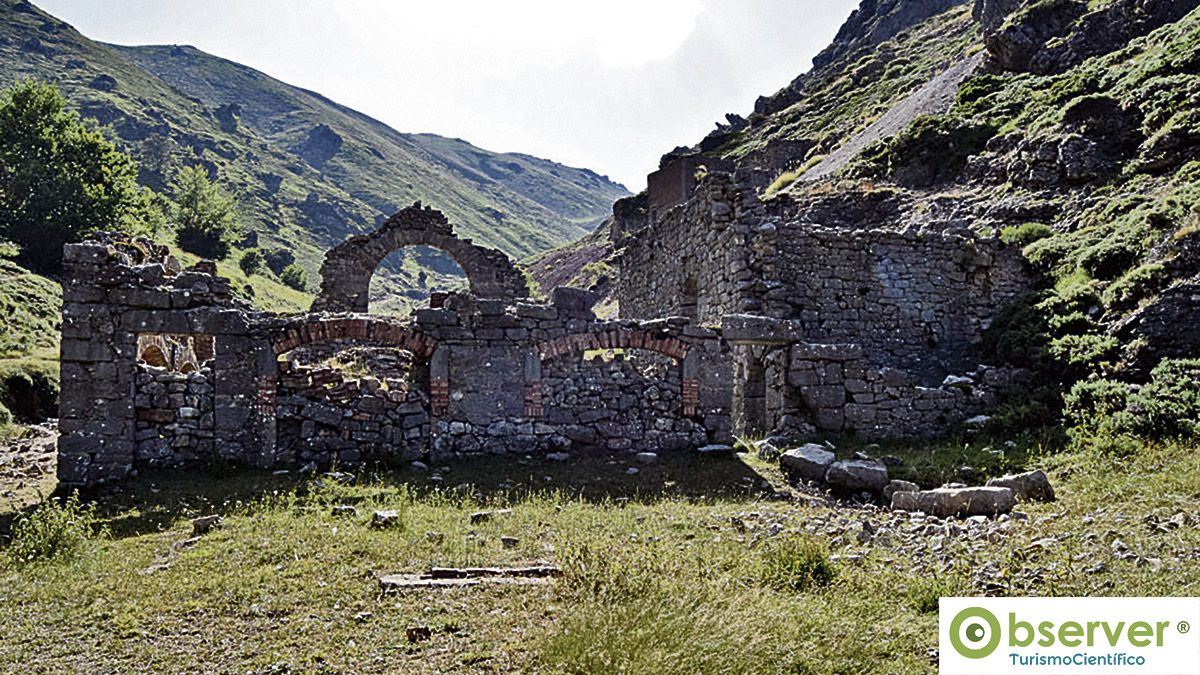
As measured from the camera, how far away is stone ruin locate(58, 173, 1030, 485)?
10.1 metres

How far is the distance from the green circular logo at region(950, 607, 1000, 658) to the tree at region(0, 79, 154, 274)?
30527mm

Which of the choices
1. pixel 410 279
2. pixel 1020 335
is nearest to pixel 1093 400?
pixel 1020 335

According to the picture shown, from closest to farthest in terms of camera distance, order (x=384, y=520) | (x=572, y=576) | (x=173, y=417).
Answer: (x=572, y=576), (x=384, y=520), (x=173, y=417)

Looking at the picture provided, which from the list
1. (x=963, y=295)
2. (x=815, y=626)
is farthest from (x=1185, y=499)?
(x=963, y=295)

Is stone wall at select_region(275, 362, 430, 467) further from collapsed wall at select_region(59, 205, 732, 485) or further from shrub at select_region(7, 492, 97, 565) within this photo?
shrub at select_region(7, 492, 97, 565)

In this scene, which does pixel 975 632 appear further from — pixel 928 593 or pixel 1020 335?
pixel 1020 335

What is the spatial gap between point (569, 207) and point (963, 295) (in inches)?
6339

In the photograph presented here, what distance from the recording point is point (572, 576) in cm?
559

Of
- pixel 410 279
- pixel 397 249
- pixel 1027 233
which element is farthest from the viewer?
pixel 410 279

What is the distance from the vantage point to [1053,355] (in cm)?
1288

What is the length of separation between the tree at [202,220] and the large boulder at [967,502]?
131 feet

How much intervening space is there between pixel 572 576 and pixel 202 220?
4242cm

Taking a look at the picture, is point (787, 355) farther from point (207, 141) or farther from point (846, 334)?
point (207, 141)

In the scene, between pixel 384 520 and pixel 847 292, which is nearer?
pixel 384 520
